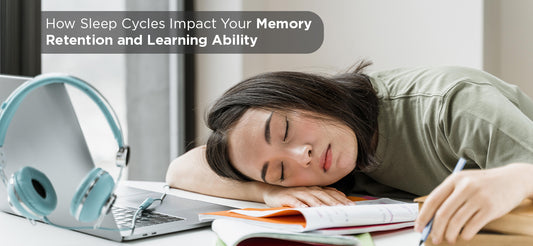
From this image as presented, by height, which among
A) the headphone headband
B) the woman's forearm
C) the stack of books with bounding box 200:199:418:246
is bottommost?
the woman's forearm

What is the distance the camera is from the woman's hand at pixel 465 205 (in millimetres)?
613

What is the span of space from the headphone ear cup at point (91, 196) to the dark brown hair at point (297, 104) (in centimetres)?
44

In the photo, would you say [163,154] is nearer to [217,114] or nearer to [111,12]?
[111,12]

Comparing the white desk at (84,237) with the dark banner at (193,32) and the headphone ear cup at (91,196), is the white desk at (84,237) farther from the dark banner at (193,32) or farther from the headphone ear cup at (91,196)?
the dark banner at (193,32)

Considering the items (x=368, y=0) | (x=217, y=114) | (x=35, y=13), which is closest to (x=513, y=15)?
(x=368, y=0)

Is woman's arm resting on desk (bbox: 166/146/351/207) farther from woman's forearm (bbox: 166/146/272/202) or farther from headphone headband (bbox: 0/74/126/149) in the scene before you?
headphone headband (bbox: 0/74/126/149)

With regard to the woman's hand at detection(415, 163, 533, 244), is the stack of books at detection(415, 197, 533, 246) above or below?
below

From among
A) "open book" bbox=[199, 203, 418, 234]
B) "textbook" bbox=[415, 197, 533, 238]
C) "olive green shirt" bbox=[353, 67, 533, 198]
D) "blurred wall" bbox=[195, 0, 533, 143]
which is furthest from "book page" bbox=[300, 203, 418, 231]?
"blurred wall" bbox=[195, 0, 533, 143]

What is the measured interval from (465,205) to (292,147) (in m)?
0.41

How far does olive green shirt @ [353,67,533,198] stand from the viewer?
3.00 ft

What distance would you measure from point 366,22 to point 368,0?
0.07 meters

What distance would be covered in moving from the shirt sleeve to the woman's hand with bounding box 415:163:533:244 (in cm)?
25

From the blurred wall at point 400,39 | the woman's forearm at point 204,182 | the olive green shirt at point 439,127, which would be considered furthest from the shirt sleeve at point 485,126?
the blurred wall at point 400,39

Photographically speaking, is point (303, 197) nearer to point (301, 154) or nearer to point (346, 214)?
point (301, 154)
